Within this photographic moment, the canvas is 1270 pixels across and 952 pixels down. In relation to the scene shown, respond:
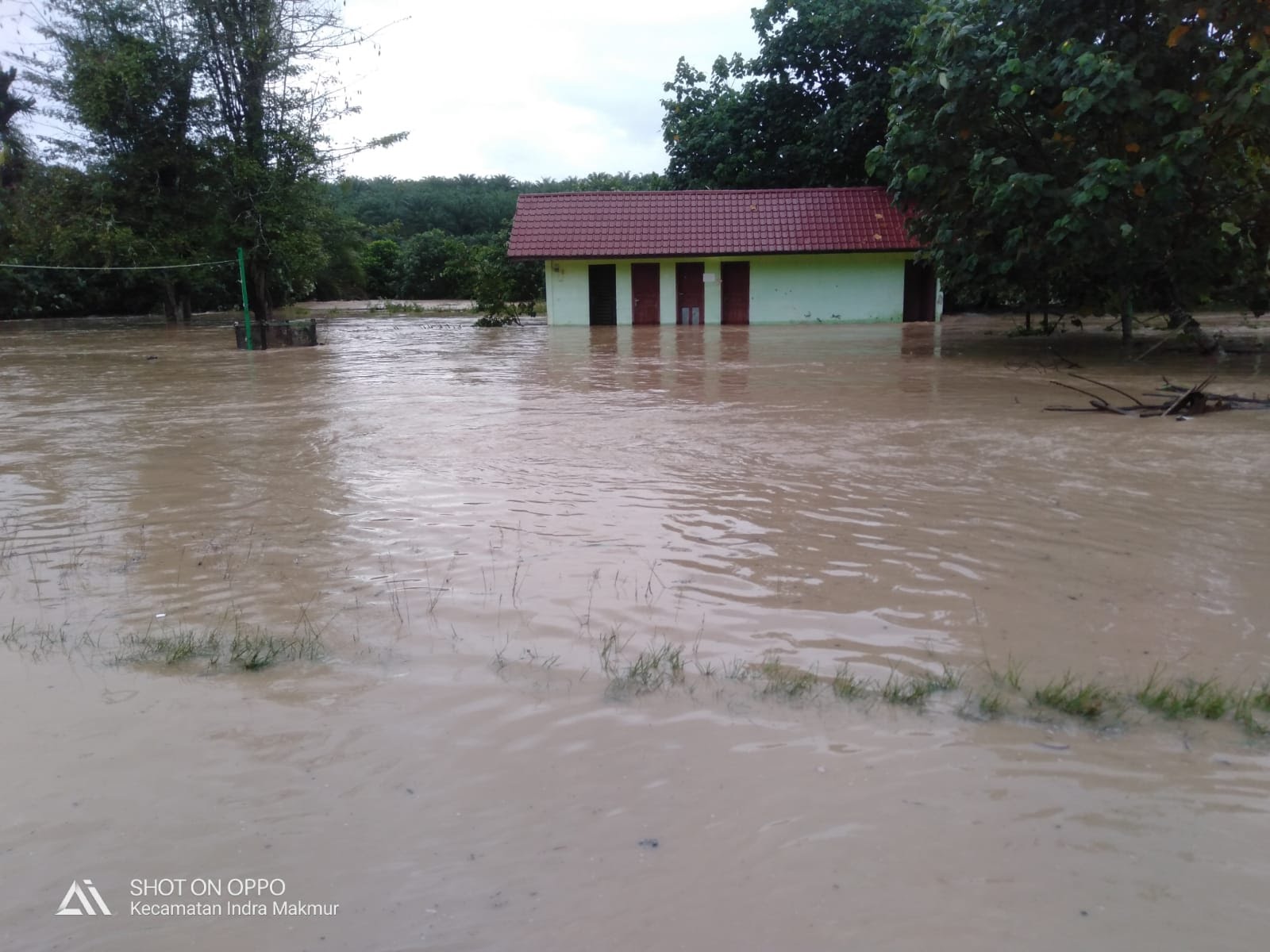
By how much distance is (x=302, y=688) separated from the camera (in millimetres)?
4105

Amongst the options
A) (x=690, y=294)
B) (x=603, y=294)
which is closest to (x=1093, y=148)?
(x=690, y=294)

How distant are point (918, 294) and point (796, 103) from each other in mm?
7607

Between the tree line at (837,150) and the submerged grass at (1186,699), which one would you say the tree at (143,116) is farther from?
the submerged grass at (1186,699)

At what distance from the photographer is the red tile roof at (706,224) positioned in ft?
90.3

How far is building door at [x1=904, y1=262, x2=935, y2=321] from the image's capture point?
28.0m

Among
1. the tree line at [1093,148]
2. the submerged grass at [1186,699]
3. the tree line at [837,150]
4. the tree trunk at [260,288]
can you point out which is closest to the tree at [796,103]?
the tree line at [837,150]

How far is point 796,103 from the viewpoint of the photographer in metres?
30.8

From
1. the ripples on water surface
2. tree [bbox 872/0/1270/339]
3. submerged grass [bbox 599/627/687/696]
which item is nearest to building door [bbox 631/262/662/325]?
tree [bbox 872/0/1270/339]

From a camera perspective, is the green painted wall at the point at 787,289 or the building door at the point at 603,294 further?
the building door at the point at 603,294

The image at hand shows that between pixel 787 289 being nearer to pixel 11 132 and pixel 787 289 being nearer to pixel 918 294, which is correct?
pixel 918 294

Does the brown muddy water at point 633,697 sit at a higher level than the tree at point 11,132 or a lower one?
lower

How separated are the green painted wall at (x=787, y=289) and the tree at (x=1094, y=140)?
11450mm

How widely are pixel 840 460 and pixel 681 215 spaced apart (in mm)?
21606

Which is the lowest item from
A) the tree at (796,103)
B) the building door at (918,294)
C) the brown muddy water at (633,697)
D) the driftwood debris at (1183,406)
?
the brown muddy water at (633,697)
